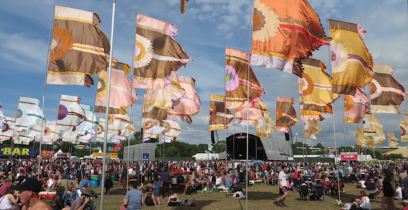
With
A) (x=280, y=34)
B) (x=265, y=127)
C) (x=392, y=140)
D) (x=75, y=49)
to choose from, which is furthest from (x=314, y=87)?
(x=392, y=140)

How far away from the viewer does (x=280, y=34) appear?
1291 centimetres

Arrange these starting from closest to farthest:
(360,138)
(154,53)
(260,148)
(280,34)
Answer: (280,34) → (154,53) → (360,138) → (260,148)

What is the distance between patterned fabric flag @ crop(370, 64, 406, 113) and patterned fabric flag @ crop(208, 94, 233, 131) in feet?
39.7

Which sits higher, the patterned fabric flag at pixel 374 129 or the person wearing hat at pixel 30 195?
the patterned fabric flag at pixel 374 129

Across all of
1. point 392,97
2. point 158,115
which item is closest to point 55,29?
point 158,115

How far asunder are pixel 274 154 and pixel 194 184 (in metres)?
53.8

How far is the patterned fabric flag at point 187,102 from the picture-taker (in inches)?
1048

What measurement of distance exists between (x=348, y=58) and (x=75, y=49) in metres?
11.7

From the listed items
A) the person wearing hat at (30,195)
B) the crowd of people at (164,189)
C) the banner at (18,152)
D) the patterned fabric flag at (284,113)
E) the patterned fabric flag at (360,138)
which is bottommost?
the crowd of people at (164,189)

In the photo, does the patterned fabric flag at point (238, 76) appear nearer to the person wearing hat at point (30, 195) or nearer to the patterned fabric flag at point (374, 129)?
the person wearing hat at point (30, 195)

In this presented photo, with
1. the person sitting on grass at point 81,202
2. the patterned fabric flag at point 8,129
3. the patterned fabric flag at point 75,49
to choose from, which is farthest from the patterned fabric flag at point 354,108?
the patterned fabric flag at point 8,129

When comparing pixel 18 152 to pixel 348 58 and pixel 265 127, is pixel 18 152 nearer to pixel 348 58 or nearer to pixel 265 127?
pixel 265 127

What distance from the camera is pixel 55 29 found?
1338cm

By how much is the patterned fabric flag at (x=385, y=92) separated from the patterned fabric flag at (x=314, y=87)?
117 inches
